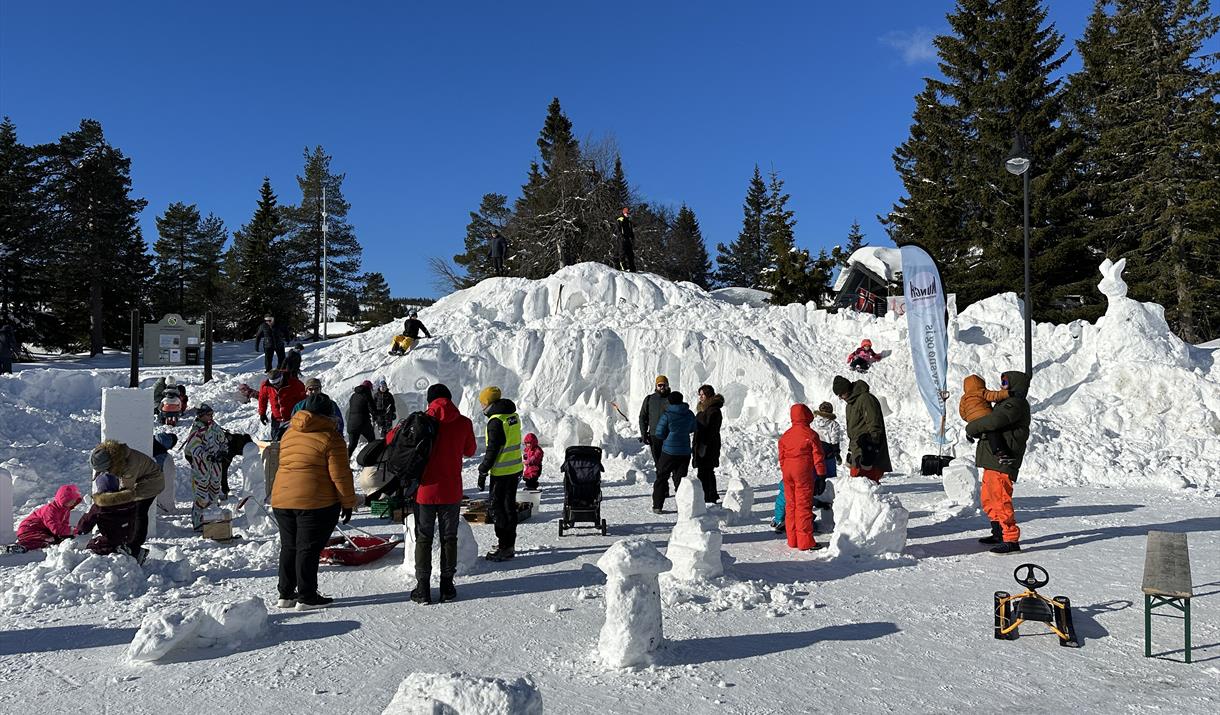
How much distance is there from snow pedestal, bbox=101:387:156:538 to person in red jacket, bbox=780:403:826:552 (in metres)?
6.84

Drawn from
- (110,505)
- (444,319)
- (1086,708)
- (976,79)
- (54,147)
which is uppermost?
(976,79)

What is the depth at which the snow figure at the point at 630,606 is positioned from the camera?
4285 mm

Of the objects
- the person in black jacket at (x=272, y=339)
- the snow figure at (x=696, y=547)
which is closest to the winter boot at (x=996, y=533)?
the snow figure at (x=696, y=547)

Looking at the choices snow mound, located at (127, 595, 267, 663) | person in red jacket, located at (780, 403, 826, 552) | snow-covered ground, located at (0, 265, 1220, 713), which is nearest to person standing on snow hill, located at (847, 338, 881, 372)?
snow-covered ground, located at (0, 265, 1220, 713)

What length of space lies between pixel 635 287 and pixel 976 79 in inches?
897

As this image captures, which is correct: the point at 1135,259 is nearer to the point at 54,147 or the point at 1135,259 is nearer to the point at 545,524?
the point at 545,524

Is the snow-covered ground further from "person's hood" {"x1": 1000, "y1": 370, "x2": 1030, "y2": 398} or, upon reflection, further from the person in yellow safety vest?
"person's hood" {"x1": 1000, "y1": 370, "x2": 1030, "y2": 398}

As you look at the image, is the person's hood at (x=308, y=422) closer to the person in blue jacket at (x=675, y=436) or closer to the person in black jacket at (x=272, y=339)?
the person in blue jacket at (x=675, y=436)

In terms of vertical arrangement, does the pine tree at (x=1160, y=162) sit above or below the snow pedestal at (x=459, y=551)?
above

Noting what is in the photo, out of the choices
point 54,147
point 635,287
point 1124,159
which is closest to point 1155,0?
point 1124,159

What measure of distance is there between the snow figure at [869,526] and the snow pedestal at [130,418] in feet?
23.9

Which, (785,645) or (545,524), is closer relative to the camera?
(785,645)

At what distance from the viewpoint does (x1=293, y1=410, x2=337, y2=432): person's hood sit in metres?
5.31

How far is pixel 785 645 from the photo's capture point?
15.4 ft
